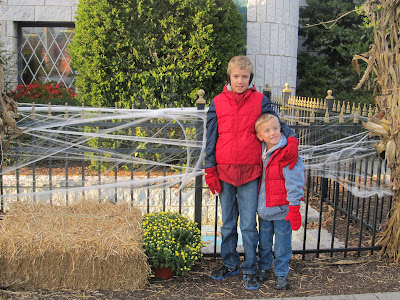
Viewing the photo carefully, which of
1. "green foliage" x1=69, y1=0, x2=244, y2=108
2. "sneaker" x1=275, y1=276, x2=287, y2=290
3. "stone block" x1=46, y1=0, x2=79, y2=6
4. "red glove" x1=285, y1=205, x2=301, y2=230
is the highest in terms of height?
"stone block" x1=46, y1=0, x2=79, y2=6

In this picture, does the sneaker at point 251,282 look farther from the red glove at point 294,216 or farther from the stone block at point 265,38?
the stone block at point 265,38

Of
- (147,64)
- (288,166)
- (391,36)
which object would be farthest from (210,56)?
(288,166)

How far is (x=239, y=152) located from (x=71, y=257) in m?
1.61

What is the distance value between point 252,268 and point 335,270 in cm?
Result: 96

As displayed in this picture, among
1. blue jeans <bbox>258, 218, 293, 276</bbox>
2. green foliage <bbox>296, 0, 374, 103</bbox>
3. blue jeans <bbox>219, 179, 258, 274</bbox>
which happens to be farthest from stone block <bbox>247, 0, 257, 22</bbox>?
blue jeans <bbox>258, 218, 293, 276</bbox>

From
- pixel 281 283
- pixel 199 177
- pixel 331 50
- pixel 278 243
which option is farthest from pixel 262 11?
pixel 281 283

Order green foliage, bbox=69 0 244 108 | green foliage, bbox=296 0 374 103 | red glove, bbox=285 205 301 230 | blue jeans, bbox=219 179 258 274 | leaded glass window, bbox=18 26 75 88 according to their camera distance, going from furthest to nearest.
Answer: green foliage, bbox=296 0 374 103
leaded glass window, bbox=18 26 75 88
green foliage, bbox=69 0 244 108
blue jeans, bbox=219 179 258 274
red glove, bbox=285 205 301 230

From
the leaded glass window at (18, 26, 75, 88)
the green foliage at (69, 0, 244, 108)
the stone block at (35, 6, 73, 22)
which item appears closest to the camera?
the green foliage at (69, 0, 244, 108)

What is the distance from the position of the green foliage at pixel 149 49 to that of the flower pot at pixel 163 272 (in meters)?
3.42

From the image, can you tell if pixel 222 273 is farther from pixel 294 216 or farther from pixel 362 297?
pixel 362 297

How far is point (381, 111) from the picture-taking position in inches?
160

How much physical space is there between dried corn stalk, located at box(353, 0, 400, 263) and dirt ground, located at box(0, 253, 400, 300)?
397 millimetres

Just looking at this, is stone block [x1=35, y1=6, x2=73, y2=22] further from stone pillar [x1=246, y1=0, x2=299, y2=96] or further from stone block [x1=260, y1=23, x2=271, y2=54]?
stone block [x1=260, y1=23, x2=271, y2=54]

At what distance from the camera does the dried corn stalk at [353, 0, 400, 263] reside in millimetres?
3898
